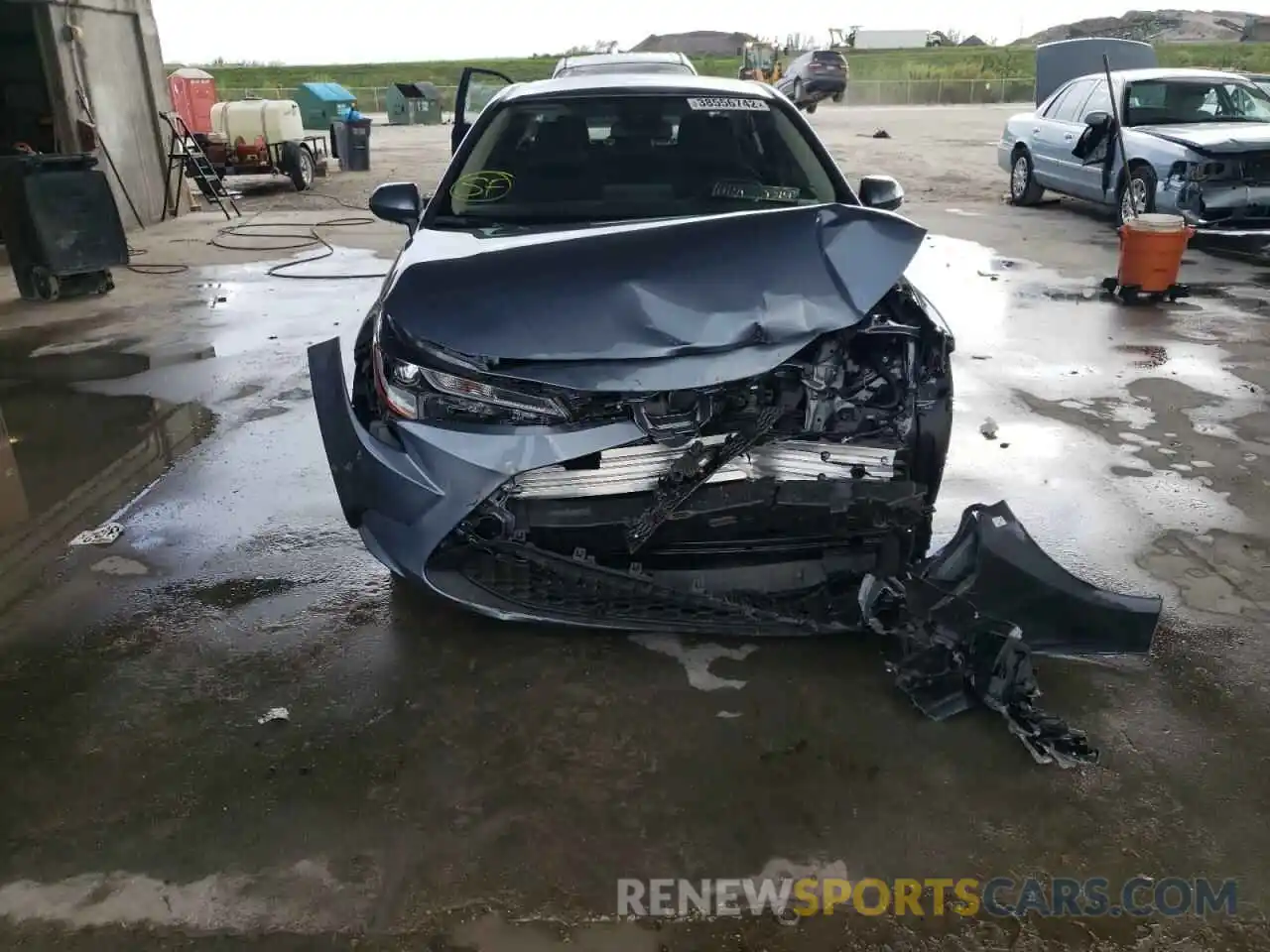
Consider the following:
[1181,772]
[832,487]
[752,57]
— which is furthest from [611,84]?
[752,57]

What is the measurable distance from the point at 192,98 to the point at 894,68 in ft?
123

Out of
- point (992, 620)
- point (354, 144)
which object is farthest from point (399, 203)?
point (354, 144)

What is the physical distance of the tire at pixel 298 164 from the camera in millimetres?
14695

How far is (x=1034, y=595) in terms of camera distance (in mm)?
2811

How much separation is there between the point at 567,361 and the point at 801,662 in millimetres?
1200

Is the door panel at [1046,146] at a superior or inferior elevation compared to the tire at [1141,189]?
superior

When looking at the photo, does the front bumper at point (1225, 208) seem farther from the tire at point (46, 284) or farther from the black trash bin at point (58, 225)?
the tire at point (46, 284)

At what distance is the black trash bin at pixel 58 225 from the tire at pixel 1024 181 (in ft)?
34.0

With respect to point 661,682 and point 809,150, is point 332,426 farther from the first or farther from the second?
point 809,150

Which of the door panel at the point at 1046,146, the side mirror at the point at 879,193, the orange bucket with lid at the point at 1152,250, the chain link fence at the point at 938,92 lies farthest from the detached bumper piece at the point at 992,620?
the chain link fence at the point at 938,92

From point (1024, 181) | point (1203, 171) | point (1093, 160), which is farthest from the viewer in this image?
point (1024, 181)

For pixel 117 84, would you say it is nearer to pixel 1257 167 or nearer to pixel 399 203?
pixel 399 203

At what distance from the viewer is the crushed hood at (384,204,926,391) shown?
2.58 meters

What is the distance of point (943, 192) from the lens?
1370cm
